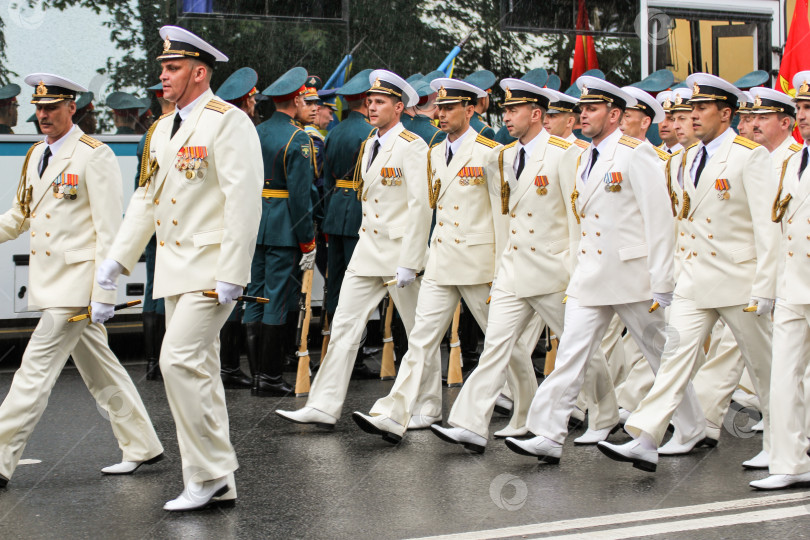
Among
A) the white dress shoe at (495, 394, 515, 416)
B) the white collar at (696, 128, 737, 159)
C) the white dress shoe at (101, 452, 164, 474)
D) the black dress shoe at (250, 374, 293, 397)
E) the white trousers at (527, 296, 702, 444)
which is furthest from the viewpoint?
the black dress shoe at (250, 374, 293, 397)

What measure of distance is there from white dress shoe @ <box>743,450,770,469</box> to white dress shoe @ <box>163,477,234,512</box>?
260 centimetres

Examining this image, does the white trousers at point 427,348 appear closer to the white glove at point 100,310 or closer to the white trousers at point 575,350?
the white trousers at point 575,350

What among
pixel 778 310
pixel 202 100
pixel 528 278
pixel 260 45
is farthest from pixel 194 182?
pixel 260 45

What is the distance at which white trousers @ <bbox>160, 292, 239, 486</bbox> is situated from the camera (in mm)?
5473

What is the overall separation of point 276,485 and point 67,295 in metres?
1.38

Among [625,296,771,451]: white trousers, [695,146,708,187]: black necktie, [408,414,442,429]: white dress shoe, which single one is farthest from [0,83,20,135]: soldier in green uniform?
[625,296,771,451]: white trousers

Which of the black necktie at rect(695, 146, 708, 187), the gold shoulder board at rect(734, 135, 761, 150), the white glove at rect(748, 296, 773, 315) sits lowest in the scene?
the white glove at rect(748, 296, 773, 315)

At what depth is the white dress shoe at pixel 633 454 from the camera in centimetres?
628

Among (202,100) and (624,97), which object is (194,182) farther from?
(624,97)

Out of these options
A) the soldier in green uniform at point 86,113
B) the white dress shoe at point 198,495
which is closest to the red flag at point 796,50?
the soldier in green uniform at point 86,113

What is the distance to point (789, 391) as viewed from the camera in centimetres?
604

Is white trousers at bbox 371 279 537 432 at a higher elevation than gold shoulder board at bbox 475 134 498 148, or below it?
below

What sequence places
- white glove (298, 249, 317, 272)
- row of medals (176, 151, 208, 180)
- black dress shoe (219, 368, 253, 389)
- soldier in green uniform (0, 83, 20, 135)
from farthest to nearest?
1. soldier in green uniform (0, 83, 20, 135)
2. black dress shoe (219, 368, 253, 389)
3. white glove (298, 249, 317, 272)
4. row of medals (176, 151, 208, 180)

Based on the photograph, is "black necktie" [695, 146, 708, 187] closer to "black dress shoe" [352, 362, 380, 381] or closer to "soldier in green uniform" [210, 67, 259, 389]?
"soldier in green uniform" [210, 67, 259, 389]
